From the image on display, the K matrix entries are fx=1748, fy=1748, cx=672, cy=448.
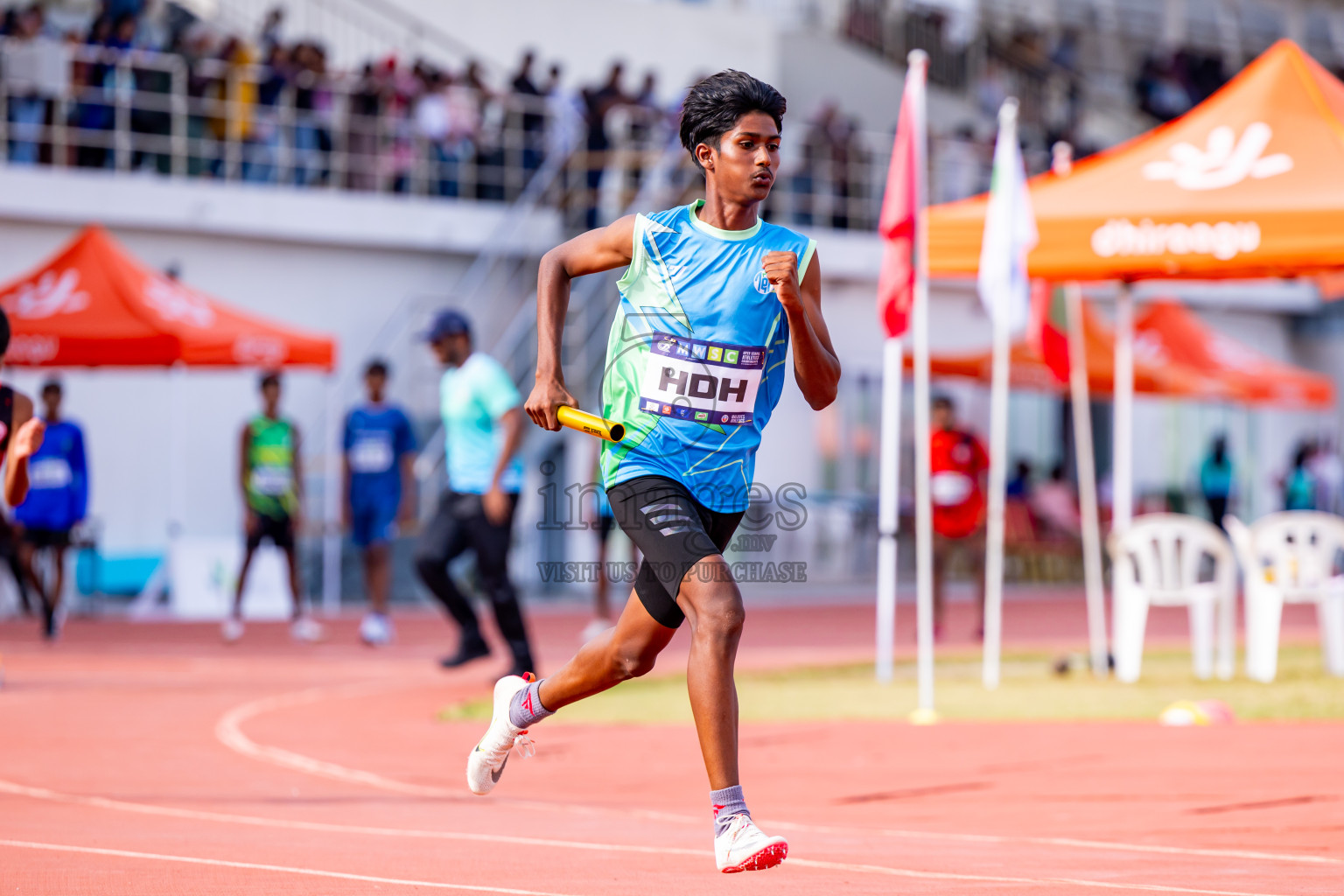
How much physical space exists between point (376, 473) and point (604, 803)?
28.5 ft

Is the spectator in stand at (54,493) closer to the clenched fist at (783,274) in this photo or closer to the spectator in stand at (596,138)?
the spectator in stand at (596,138)

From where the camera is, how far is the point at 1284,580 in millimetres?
11320

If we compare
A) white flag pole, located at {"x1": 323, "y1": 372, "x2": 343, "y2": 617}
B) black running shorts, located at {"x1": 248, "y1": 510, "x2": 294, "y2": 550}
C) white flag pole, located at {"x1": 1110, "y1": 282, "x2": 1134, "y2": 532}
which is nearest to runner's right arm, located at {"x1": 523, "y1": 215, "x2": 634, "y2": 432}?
white flag pole, located at {"x1": 1110, "y1": 282, "x2": 1134, "y2": 532}

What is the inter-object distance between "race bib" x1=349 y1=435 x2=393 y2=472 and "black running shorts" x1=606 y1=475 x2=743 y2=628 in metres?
10.6

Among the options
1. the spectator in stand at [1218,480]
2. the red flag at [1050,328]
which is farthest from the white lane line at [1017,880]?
the spectator in stand at [1218,480]

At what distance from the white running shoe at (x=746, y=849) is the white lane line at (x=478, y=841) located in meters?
0.64

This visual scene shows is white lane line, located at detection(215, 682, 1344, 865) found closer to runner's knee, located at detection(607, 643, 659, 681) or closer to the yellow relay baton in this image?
runner's knee, located at detection(607, 643, 659, 681)

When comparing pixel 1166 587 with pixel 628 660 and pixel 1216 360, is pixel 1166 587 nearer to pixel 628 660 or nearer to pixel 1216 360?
pixel 628 660

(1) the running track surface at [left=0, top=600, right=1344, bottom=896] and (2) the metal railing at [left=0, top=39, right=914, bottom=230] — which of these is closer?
(1) the running track surface at [left=0, top=600, right=1344, bottom=896]

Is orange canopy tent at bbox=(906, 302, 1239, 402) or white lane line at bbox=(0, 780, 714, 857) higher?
orange canopy tent at bbox=(906, 302, 1239, 402)

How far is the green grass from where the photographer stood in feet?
31.3

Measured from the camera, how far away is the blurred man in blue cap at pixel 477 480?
394 inches

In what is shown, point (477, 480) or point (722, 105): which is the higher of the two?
point (722, 105)

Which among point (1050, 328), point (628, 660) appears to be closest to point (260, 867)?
point (628, 660)
